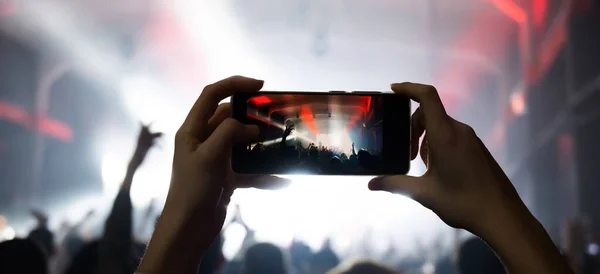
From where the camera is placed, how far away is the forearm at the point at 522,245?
0.45 meters

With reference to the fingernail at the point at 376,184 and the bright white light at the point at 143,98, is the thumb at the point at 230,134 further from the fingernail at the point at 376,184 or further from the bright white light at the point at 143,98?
the bright white light at the point at 143,98

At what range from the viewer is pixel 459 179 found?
20.5 inches

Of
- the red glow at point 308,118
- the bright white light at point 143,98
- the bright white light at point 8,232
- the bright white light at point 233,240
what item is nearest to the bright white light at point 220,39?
the bright white light at point 143,98

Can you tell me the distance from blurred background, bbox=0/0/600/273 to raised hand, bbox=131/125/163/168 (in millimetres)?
864

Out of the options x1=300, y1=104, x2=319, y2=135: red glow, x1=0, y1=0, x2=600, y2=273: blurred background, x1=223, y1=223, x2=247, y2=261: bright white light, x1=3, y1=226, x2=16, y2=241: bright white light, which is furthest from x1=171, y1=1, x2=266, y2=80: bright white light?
x1=300, y1=104, x2=319, y2=135: red glow

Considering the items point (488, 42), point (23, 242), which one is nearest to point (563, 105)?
point (488, 42)

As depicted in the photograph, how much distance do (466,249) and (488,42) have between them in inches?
43.3

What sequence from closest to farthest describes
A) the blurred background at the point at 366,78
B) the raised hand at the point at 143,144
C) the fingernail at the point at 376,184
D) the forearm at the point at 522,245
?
the forearm at the point at 522,245 < the fingernail at the point at 376,184 < the raised hand at the point at 143,144 < the blurred background at the point at 366,78

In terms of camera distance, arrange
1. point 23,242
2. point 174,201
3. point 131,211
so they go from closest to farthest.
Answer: point 174,201
point 131,211
point 23,242

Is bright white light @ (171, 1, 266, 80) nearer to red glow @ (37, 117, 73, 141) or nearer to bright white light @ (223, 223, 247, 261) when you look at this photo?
bright white light @ (223, 223, 247, 261)

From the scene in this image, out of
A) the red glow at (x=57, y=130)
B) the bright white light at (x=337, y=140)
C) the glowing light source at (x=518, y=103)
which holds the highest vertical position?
the bright white light at (x=337, y=140)

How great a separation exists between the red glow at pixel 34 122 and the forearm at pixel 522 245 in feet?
7.61

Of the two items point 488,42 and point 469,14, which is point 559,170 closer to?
point 488,42

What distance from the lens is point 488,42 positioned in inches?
83.4
